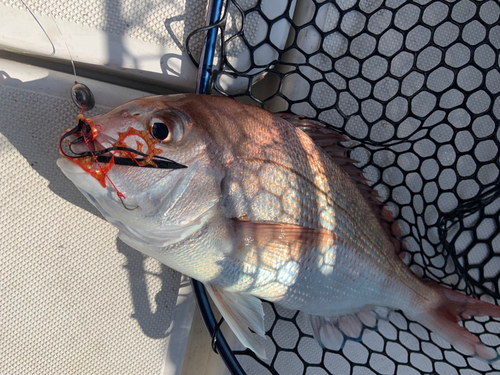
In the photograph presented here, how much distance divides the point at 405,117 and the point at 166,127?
3.02 ft

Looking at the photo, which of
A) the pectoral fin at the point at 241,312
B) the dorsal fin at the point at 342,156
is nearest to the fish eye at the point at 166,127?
the dorsal fin at the point at 342,156

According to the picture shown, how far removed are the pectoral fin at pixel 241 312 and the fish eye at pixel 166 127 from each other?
473 mm

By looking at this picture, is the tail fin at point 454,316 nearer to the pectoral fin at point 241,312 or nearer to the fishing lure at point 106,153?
the pectoral fin at point 241,312

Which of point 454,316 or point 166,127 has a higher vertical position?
point 166,127

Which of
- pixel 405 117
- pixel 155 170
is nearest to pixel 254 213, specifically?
pixel 155 170

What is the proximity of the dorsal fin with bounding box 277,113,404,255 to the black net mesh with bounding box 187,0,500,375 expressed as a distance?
0.49 ft

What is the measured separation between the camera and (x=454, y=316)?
1107mm

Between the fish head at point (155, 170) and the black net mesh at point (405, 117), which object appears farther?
the black net mesh at point (405, 117)

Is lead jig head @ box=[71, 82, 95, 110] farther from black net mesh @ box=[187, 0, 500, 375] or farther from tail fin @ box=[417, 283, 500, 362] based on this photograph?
tail fin @ box=[417, 283, 500, 362]

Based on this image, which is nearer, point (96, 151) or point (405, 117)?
point (96, 151)

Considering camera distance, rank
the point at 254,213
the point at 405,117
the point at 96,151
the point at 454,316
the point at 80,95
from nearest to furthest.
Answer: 1. the point at 96,151
2. the point at 254,213
3. the point at 80,95
4. the point at 454,316
5. the point at 405,117

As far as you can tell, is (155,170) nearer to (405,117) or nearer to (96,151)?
(96,151)

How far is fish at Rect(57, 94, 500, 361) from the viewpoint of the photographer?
0.76m

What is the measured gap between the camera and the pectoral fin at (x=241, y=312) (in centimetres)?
96
